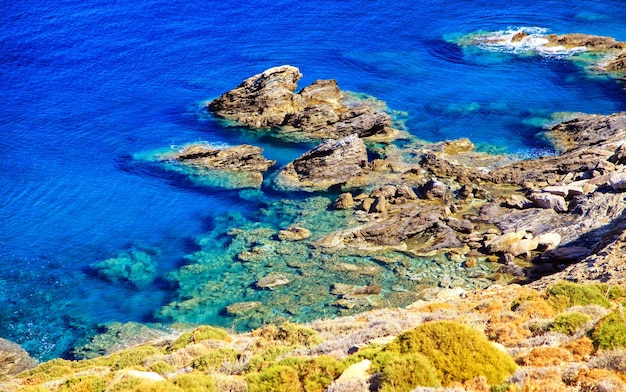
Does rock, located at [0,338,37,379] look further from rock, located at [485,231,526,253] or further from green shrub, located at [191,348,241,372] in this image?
rock, located at [485,231,526,253]

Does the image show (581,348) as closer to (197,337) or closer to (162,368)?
(162,368)

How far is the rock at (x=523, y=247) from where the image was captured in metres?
42.2

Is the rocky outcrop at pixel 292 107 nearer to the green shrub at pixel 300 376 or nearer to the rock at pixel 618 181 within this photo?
the rock at pixel 618 181

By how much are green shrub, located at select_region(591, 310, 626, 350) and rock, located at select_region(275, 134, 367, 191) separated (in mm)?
36651

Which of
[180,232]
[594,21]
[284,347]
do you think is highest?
[594,21]

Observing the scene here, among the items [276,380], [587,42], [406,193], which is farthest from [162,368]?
[587,42]

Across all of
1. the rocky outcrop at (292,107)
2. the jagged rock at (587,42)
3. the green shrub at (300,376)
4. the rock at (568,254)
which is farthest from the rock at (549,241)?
the jagged rock at (587,42)

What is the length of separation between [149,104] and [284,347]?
186 feet

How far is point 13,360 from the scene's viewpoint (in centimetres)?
3716

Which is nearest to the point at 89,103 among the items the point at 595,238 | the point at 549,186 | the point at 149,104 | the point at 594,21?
the point at 149,104

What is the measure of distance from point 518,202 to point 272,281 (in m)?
20.9

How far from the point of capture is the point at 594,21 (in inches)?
3632

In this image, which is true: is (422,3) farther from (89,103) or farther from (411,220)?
(411,220)

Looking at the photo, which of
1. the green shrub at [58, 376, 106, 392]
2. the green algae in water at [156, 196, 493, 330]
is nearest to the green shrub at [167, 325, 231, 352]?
the green shrub at [58, 376, 106, 392]
